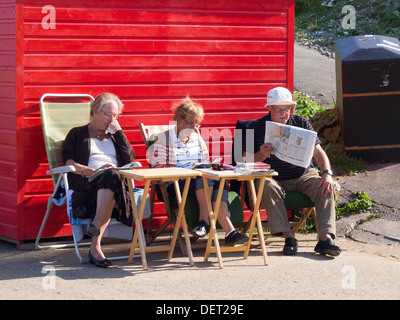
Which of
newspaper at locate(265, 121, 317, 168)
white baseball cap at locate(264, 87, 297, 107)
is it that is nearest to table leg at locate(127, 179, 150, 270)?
Result: newspaper at locate(265, 121, 317, 168)

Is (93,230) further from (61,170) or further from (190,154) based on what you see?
(190,154)

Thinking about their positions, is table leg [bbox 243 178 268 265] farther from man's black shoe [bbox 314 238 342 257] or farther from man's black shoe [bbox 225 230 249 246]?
man's black shoe [bbox 314 238 342 257]

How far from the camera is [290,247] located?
19.9ft

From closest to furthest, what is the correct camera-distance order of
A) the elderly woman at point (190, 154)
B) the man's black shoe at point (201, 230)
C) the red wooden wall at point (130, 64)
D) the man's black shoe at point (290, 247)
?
the man's black shoe at point (201, 230), the elderly woman at point (190, 154), the man's black shoe at point (290, 247), the red wooden wall at point (130, 64)

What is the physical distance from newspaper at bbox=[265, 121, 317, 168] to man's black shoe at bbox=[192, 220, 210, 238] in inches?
34.4

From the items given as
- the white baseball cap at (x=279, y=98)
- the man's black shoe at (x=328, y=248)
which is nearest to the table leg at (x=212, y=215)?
the man's black shoe at (x=328, y=248)

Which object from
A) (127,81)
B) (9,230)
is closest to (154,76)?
(127,81)

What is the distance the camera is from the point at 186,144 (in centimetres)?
633

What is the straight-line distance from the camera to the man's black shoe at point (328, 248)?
593 cm

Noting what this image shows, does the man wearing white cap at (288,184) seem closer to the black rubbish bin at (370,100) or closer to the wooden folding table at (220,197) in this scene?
the wooden folding table at (220,197)

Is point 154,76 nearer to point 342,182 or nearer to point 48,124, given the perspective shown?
point 48,124

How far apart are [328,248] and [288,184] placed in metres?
0.75

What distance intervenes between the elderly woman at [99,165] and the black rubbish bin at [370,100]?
3.19m
